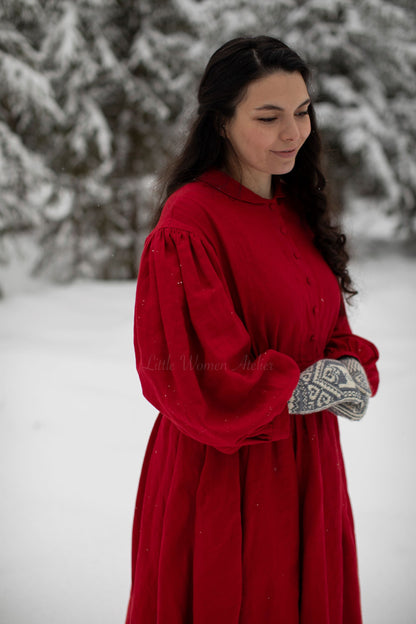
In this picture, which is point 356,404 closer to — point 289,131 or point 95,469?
point 289,131

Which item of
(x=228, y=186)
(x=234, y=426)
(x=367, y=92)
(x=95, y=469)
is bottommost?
(x=95, y=469)

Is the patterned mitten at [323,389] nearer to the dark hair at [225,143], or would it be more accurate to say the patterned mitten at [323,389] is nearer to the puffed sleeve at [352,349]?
the puffed sleeve at [352,349]

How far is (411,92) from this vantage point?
30.3ft

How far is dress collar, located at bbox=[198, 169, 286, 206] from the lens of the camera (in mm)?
1385

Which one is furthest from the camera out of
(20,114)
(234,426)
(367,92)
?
(367,92)

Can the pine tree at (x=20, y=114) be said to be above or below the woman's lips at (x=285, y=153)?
above

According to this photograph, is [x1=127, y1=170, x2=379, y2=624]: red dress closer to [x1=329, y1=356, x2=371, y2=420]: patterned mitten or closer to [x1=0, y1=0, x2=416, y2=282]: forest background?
[x1=329, y1=356, x2=371, y2=420]: patterned mitten

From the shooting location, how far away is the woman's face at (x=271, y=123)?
128 centimetres

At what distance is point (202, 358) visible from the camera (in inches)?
47.3

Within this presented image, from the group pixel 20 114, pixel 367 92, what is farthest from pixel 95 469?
pixel 367 92

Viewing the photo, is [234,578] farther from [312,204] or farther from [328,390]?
[312,204]

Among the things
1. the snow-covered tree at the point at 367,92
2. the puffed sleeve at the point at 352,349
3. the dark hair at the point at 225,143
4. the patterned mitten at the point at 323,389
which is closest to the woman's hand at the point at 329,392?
the patterned mitten at the point at 323,389

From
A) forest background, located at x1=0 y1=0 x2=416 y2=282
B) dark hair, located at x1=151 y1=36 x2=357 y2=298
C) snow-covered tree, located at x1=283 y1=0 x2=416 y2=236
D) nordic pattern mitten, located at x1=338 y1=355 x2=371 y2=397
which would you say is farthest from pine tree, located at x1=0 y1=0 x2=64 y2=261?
nordic pattern mitten, located at x1=338 y1=355 x2=371 y2=397

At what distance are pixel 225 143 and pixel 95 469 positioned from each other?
2.97 m
